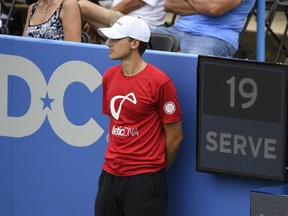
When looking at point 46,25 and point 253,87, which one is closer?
point 253,87

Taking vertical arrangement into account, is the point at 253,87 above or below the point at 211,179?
above

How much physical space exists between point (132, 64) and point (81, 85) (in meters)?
0.82

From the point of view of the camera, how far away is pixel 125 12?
26.9ft

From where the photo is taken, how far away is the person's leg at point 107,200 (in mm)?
6285

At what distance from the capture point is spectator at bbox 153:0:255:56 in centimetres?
751

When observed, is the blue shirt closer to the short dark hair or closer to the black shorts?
the short dark hair

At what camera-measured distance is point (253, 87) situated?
20.2ft

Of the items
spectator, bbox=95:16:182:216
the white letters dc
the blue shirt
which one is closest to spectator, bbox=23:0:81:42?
the white letters dc

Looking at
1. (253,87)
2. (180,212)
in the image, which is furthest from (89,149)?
(253,87)

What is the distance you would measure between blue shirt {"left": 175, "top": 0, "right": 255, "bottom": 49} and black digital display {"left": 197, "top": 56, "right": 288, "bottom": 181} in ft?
4.39

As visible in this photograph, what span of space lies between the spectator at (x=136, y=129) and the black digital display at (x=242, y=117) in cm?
22

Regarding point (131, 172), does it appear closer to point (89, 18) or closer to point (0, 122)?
point (0, 122)

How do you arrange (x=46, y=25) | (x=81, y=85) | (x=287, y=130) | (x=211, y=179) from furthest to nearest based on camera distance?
(x=46, y=25) → (x=81, y=85) → (x=211, y=179) → (x=287, y=130)

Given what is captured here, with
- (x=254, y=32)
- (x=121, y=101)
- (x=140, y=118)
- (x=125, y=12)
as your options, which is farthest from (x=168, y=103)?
(x=254, y=32)
